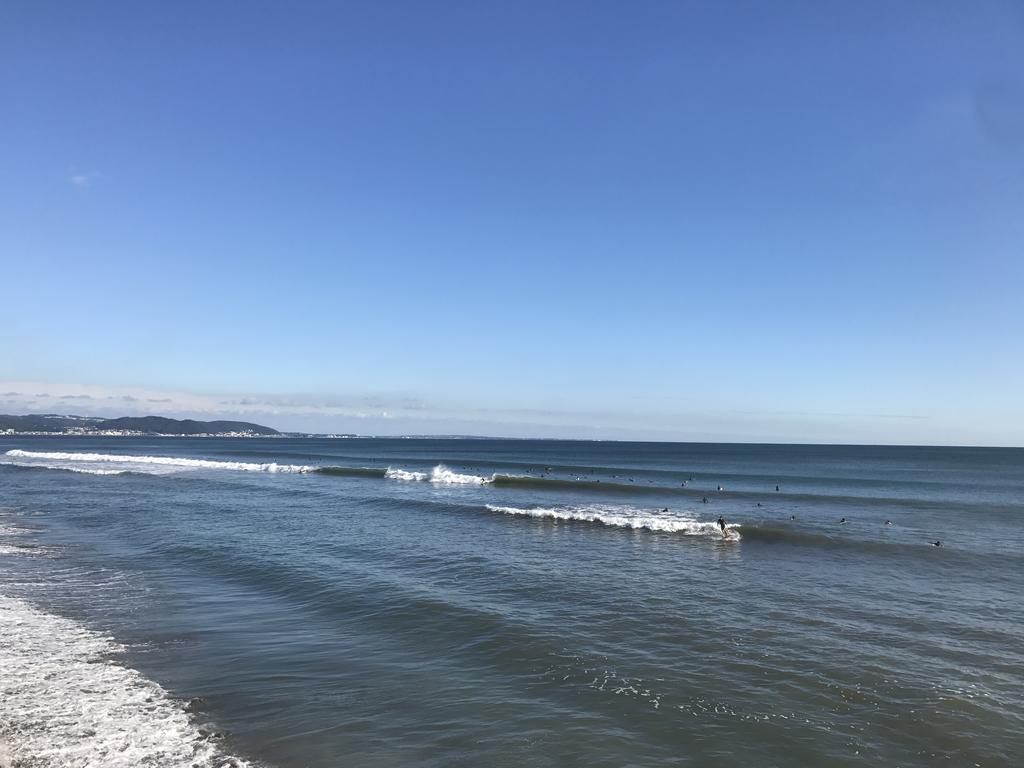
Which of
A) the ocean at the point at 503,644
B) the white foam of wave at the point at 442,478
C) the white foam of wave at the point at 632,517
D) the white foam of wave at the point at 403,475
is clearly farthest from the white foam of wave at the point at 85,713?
the white foam of wave at the point at 403,475

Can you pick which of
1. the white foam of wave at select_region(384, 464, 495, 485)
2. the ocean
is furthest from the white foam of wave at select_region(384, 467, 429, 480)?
the ocean

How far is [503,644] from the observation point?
13.1 m

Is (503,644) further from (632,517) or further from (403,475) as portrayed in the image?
(403,475)

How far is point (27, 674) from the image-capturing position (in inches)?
430

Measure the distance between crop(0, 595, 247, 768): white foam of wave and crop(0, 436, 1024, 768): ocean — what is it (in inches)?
1.9

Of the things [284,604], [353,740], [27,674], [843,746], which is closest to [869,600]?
[843,746]

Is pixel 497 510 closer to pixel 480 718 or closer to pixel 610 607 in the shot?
pixel 610 607

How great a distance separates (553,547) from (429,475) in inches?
1361

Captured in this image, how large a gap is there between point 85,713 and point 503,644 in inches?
299

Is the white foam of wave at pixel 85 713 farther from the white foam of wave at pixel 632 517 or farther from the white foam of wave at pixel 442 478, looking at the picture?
the white foam of wave at pixel 442 478

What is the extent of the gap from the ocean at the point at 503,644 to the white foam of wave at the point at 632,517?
452 millimetres

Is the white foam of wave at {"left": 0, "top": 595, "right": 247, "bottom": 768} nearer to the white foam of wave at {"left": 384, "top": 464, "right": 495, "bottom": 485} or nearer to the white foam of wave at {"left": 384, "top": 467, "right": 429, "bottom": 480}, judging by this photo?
the white foam of wave at {"left": 384, "top": 464, "right": 495, "bottom": 485}

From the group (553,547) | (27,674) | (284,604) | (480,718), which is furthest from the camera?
(553,547)

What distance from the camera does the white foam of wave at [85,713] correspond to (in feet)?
26.6
